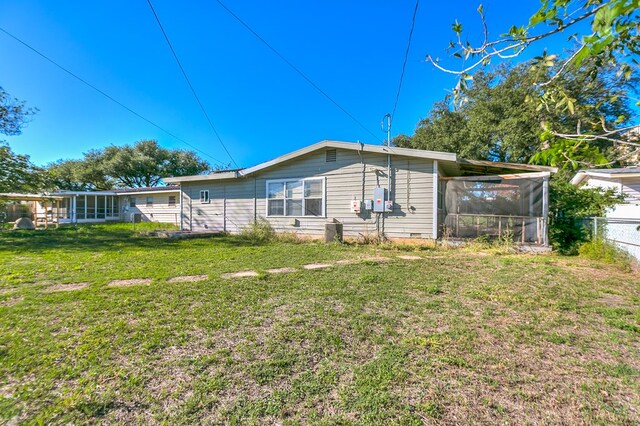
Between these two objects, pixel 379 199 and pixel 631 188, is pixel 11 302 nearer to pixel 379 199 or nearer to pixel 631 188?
pixel 379 199

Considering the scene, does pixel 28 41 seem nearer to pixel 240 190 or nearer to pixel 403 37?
pixel 240 190

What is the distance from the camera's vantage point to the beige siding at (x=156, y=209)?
18.6 meters

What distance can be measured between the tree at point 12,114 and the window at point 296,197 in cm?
1334

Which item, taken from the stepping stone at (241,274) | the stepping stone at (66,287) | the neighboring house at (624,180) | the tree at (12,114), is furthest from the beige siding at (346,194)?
the tree at (12,114)

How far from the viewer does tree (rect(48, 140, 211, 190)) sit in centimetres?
2650

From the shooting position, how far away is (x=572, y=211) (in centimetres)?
859

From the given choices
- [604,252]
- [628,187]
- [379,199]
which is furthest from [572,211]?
[379,199]

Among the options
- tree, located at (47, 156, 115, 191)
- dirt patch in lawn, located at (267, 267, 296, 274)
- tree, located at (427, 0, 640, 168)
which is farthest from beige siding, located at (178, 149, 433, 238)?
tree, located at (47, 156, 115, 191)

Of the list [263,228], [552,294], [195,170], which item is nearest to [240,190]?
[263,228]

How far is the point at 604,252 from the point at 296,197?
857cm

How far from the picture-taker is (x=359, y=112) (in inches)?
534

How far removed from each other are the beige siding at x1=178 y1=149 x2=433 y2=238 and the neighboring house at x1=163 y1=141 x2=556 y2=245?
0.03 meters

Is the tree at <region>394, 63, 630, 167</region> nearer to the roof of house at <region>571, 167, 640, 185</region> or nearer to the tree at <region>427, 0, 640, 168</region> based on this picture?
the roof of house at <region>571, 167, 640, 185</region>

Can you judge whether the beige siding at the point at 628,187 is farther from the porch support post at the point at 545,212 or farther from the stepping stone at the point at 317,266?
the stepping stone at the point at 317,266
